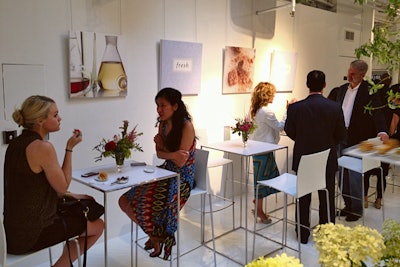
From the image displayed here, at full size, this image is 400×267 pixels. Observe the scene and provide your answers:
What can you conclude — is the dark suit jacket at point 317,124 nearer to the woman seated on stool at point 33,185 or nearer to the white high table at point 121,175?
the white high table at point 121,175

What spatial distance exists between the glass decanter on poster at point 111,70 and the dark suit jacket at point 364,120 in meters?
2.40

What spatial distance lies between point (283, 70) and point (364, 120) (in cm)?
149

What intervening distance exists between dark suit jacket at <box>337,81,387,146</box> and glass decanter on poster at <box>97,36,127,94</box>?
7.89 feet

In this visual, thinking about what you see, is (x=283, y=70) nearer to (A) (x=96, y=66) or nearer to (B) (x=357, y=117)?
(B) (x=357, y=117)

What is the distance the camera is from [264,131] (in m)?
4.02

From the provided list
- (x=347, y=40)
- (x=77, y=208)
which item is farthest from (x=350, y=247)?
(x=347, y=40)

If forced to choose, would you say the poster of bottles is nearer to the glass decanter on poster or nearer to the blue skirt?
the glass decanter on poster

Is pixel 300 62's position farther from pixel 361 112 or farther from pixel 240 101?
pixel 361 112

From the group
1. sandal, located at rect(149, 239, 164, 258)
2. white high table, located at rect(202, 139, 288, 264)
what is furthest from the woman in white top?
sandal, located at rect(149, 239, 164, 258)

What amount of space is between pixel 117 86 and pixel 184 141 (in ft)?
3.14

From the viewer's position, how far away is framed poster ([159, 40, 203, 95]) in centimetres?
369

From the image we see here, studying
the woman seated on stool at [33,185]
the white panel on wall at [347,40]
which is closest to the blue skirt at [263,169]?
the woman seated on stool at [33,185]

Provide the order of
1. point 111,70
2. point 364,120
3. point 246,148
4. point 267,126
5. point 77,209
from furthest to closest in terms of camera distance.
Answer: point 267,126, point 364,120, point 246,148, point 111,70, point 77,209

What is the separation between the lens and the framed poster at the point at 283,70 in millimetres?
4891
